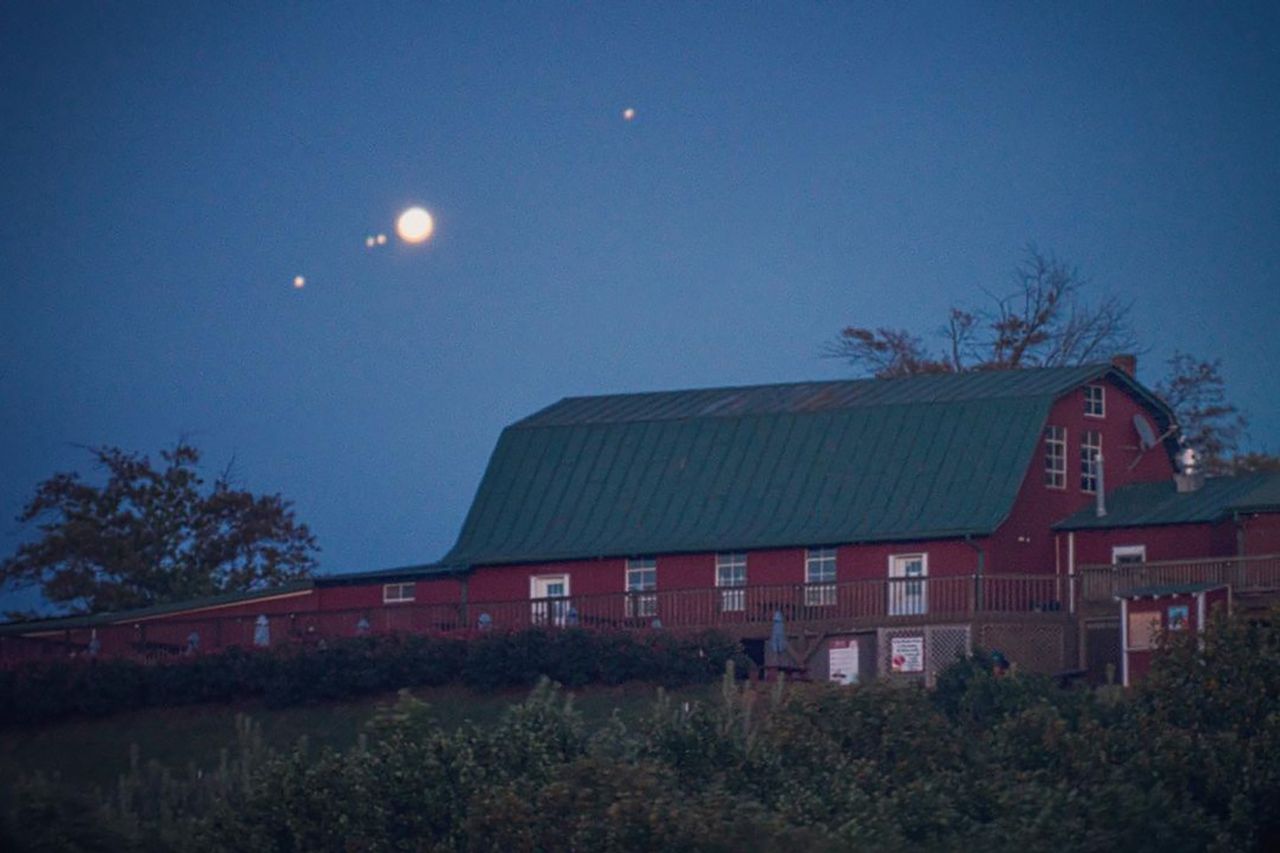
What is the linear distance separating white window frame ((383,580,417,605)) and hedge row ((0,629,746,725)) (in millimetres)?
8253

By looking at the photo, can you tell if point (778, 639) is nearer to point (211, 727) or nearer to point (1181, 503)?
point (1181, 503)

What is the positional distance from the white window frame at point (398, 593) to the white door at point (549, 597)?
3355mm

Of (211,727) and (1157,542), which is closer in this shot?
(211,727)

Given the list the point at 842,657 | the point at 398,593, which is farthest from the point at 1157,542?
the point at 398,593

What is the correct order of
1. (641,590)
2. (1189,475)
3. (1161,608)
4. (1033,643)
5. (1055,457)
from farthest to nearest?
(1055,457) < (641,590) < (1189,475) < (1033,643) < (1161,608)

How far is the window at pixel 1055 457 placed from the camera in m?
48.2

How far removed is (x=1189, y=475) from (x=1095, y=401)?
364 centimetres

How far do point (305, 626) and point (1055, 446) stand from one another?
60.9 feet

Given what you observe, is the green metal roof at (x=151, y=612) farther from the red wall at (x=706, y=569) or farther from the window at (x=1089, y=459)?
the window at (x=1089, y=459)

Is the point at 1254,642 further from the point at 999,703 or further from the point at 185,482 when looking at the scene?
the point at 185,482

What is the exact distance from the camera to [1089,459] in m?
49.7

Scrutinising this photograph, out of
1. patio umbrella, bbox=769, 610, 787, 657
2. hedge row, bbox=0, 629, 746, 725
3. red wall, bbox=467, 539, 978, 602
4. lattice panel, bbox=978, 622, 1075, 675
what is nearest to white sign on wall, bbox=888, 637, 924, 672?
lattice panel, bbox=978, 622, 1075, 675

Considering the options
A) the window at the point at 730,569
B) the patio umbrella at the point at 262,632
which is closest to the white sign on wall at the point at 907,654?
the window at the point at 730,569

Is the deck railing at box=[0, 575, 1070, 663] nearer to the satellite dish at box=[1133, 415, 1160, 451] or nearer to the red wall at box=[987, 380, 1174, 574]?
the red wall at box=[987, 380, 1174, 574]
